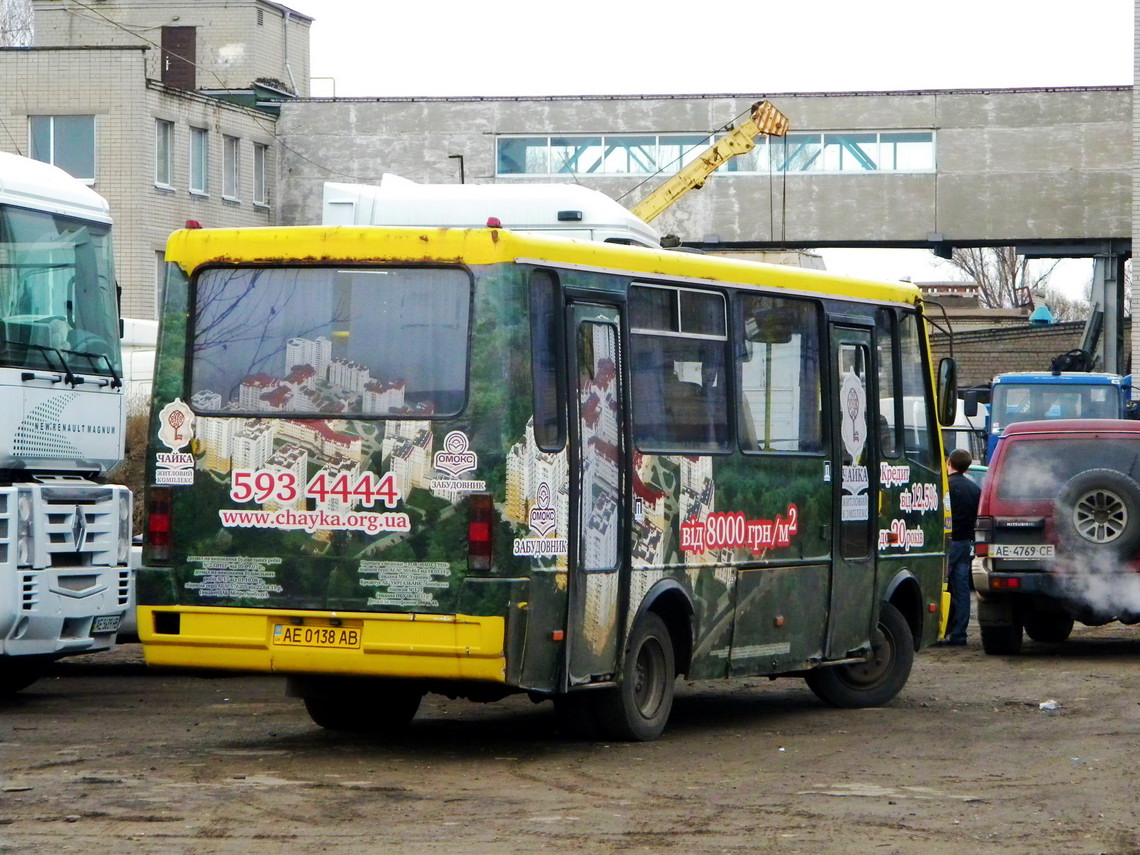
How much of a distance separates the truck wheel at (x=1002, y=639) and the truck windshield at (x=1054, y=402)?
16116 mm

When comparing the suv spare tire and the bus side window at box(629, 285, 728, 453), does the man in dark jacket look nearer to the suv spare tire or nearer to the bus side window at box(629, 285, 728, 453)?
the suv spare tire

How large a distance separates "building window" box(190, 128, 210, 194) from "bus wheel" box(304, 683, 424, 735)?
38.3 meters

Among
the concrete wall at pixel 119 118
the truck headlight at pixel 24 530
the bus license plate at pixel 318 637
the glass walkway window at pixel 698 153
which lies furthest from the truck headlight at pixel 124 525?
the glass walkway window at pixel 698 153

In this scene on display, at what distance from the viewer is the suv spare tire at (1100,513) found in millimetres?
16375

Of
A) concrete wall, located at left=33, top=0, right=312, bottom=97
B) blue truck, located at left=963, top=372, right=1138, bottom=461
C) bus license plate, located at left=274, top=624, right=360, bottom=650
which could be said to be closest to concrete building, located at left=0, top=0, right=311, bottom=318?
concrete wall, located at left=33, top=0, right=312, bottom=97

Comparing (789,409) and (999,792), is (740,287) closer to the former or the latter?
(789,409)

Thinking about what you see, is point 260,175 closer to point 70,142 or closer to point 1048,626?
point 70,142

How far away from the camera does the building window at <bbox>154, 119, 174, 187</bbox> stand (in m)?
47.1

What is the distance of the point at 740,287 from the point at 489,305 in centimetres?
238

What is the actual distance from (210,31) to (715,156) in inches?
925

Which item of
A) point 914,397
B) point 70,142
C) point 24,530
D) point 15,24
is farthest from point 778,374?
point 15,24

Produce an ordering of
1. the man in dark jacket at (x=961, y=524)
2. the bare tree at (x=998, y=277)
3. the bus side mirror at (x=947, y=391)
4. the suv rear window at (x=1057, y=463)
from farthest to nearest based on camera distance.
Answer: the bare tree at (x=998, y=277)
the man in dark jacket at (x=961, y=524)
the suv rear window at (x=1057, y=463)
the bus side mirror at (x=947, y=391)

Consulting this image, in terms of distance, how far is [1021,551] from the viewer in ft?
55.8

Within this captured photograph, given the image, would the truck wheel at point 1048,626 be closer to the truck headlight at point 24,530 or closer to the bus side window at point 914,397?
the bus side window at point 914,397
